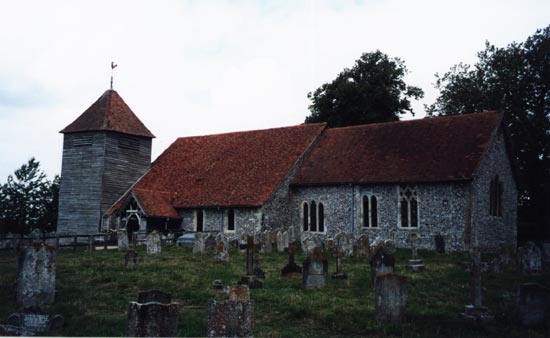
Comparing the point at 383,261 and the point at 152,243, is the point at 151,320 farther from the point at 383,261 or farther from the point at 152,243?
the point at 152,243

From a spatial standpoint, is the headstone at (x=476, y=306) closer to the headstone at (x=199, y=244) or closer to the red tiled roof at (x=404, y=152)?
the headstone at (x=199, y=244)

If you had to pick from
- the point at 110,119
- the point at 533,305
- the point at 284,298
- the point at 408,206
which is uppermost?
the point at 110,119

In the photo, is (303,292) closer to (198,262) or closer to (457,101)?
(198,262)

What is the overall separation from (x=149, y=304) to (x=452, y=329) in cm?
517

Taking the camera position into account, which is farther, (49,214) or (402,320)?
(49,214)

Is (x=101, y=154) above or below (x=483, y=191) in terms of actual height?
above

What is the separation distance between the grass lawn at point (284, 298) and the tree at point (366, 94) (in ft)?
76.0

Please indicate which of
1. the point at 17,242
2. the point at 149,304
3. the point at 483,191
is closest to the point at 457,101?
the point at 483,191

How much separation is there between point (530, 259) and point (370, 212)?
11.4m

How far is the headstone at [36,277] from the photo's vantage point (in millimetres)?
11438

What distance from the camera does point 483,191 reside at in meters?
25.9

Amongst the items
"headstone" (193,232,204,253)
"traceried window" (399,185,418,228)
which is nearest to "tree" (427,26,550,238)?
"traceried window" (399,185,418,228)

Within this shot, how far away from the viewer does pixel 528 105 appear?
112ft

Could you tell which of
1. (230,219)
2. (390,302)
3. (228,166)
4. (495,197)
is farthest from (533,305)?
(228,166)
